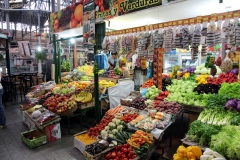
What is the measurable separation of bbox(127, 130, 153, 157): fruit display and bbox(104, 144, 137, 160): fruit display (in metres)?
0.08

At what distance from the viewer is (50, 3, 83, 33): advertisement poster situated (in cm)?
632

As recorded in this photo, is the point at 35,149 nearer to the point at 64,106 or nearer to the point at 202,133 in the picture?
the point at 64,106

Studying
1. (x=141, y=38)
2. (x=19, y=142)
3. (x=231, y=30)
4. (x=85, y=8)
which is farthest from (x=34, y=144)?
(x=231, y=30)

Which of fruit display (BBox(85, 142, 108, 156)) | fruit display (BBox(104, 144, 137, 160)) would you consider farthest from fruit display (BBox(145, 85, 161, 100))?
fruit display (BBox(85, 142, 108, 156))

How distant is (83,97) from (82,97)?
32 millimetres

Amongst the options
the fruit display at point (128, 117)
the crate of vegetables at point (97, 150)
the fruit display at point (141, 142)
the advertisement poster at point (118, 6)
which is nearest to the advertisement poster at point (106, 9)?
the advertisement poster at point (118, 6)

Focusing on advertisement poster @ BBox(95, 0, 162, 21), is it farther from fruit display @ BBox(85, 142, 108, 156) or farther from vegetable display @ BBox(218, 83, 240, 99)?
fruit display @ BBox(85, 142, 108, 156)

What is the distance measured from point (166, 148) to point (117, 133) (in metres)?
1.29

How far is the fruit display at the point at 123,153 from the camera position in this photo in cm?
318

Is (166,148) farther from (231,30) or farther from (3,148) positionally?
(3,148)

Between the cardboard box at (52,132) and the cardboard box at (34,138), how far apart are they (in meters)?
0.15

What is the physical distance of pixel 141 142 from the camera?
331 cm

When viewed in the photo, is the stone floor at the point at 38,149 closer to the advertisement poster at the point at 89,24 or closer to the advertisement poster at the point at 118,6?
the advertisement poster at the point at 89,24

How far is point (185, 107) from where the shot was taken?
4.42m
